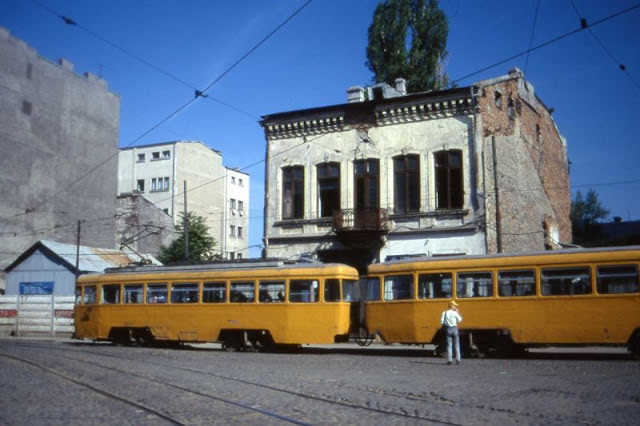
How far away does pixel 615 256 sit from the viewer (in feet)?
49.7

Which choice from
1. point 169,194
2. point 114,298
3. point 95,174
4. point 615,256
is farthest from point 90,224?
point 615,256

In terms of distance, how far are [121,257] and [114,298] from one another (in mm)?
16662

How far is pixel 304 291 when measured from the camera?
18500mm

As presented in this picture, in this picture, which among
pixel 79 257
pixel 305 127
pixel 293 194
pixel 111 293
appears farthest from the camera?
pixel 79 257

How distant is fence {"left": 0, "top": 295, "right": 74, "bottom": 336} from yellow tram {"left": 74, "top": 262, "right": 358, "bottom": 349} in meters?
6.66

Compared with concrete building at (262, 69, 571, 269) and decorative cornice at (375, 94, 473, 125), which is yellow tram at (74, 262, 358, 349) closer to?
concrete building at (262, 69, 571, 269)

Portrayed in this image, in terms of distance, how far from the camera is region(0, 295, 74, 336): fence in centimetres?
2894

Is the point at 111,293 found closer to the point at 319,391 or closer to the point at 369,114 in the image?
the point at 369,114

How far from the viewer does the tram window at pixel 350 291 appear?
18.6 metres

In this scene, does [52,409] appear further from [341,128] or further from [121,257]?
[121,257]

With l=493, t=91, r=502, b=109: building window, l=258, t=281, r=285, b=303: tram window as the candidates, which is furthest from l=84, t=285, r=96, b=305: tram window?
l=493, t=91, r=502, b=109: building window

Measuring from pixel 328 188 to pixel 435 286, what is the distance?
10.9 metres

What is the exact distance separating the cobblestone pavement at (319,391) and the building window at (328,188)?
11851 mm

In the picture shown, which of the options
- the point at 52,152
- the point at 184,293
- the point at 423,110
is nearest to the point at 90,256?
the point at 52,152
